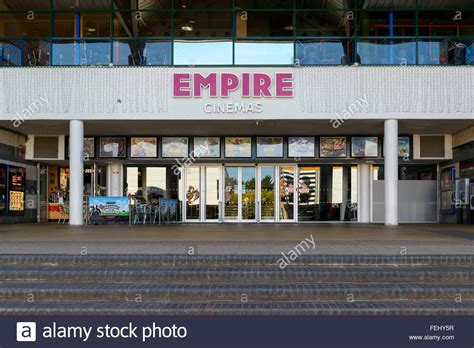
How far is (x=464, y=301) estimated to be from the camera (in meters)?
7.29

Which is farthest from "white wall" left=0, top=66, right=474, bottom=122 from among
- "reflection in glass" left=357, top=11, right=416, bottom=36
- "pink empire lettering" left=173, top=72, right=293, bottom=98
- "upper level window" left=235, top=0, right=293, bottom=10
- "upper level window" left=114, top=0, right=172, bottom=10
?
"upper level window" left=235, top=0, right=293, bottom=10

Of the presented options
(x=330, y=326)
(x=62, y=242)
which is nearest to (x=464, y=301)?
(x=330, y=326)

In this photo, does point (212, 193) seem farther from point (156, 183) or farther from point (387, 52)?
point (387, 52)

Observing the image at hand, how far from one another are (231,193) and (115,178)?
449 centimetres

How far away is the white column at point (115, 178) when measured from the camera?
69.1 ft

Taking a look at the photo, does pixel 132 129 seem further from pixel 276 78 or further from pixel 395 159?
pixel 395 159

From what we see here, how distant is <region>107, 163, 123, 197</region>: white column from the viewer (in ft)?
69.1

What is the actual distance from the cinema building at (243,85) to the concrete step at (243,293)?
927 cm

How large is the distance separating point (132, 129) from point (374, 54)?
825 centimetres

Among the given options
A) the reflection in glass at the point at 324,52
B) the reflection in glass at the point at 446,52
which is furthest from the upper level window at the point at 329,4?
the reflection in glass at the point at 446,52

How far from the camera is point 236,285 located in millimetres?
7703

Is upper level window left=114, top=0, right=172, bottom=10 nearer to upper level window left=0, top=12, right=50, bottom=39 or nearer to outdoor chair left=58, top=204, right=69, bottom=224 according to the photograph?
upper level window left=0, top=12, right=50, bottom=39

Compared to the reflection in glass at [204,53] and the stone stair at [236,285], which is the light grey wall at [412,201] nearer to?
the reflection in glass at [204,53]

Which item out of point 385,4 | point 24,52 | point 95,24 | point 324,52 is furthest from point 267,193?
point 24,52
